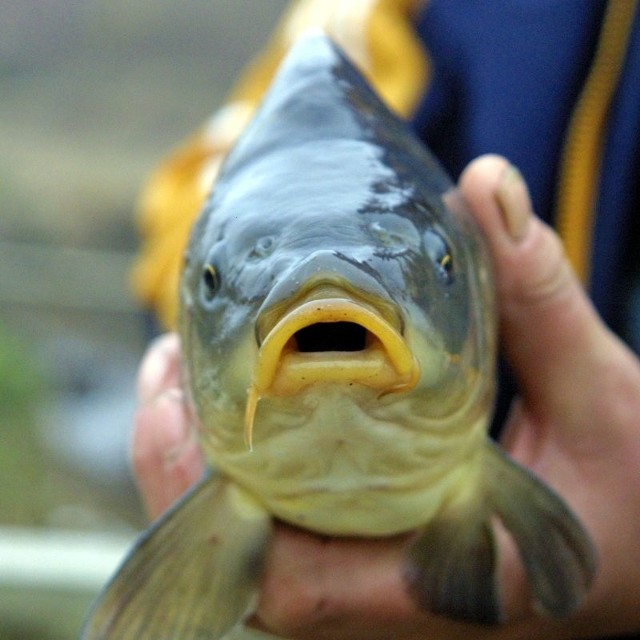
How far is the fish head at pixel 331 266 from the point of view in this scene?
74 centimetres

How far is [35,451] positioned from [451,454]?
2.27m

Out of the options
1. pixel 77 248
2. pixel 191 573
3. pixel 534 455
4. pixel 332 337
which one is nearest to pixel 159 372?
pixel 191 573

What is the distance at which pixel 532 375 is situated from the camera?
120 cm

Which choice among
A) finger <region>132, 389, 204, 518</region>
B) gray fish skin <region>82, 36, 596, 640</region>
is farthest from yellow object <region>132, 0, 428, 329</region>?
gray fish skin <region>82, 36, 596, 640</region>

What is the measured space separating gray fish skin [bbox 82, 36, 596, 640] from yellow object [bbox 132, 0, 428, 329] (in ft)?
1.91

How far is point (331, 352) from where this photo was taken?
75 cm

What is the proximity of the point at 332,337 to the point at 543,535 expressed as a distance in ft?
1.30

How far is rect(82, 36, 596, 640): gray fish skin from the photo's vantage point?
77 cm

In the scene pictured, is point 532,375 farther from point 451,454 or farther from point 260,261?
point 260,261

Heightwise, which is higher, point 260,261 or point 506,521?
point 260,261

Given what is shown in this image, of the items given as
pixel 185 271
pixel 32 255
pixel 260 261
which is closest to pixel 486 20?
pixel 185 271

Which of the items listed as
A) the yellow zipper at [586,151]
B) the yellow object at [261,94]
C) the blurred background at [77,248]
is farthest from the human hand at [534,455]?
the blurred background at [77,248]

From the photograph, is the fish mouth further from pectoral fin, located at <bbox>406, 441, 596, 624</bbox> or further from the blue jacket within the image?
the blue jacket

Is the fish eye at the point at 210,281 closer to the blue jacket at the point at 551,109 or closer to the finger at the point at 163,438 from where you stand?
the finger at the point at 163,438
